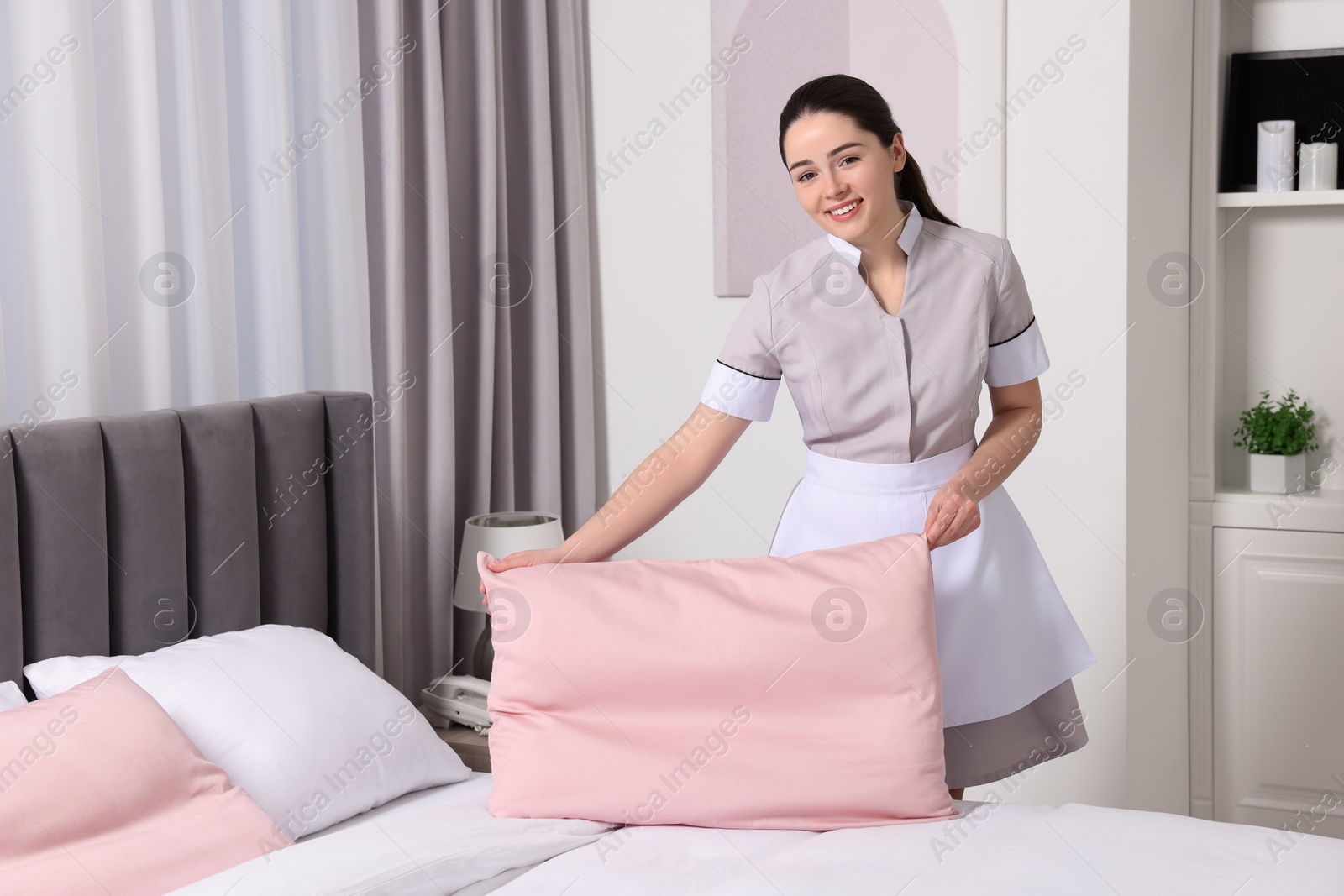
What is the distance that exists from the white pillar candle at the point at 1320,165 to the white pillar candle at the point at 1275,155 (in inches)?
1.2

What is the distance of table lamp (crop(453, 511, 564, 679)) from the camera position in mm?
2365

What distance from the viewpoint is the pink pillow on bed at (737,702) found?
4.78 feet

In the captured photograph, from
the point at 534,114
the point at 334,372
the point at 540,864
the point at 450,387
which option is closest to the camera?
the point at 540,864

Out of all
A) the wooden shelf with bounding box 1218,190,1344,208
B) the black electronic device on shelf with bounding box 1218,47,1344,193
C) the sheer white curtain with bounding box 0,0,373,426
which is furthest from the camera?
the black electronic device on shelf with bounding box 1218,47,1344,193

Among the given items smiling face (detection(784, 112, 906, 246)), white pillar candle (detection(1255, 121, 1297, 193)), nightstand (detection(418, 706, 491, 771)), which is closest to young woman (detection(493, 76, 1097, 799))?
smiling face (detection(784, 112, 906, 246))

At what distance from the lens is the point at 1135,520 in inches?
93.0

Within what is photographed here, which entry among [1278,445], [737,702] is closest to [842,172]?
[737,702]

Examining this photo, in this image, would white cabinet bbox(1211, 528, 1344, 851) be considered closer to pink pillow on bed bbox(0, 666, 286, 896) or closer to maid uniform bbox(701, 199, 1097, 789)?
maid uniform bbox(701, 199, 1097, 789)

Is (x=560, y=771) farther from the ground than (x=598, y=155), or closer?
closer

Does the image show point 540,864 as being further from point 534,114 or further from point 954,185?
point 534,114

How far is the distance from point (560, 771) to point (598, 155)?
1.84 metres

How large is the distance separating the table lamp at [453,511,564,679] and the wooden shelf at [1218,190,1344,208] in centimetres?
169

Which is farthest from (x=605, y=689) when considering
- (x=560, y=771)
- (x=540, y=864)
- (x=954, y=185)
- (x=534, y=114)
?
(x=534, y=114)

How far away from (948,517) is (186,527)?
1.21 m
